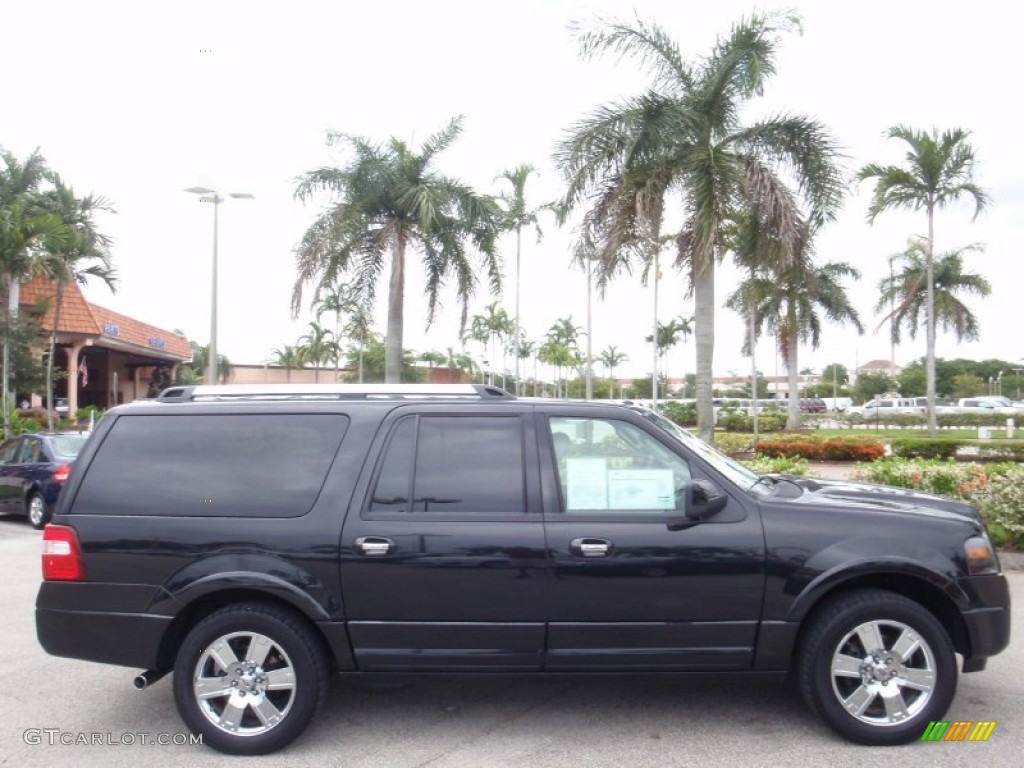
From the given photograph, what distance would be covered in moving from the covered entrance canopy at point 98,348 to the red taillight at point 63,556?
991 inches

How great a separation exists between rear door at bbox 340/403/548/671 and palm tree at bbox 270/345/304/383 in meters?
53.5

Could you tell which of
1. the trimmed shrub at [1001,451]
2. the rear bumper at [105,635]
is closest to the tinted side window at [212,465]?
the rear bumper at [105,635]

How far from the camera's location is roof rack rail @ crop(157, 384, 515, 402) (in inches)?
190

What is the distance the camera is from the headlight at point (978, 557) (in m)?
4.37

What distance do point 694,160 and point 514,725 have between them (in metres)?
11.3

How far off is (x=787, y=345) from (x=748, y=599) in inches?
1321

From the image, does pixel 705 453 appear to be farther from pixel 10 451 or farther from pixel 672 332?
pixel 672 332

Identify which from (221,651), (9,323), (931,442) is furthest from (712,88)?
(9,323)

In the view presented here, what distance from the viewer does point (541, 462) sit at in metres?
4.50

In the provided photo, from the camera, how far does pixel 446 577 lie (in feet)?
14.1

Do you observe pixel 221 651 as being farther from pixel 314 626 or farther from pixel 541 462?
pixel 541 462

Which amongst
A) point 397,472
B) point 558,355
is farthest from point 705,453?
point 558,355

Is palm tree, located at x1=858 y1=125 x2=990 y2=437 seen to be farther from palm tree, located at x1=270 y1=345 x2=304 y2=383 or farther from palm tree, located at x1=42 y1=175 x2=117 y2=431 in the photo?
palm tree, located at x1=270 y1=345 x2=304 y2=383

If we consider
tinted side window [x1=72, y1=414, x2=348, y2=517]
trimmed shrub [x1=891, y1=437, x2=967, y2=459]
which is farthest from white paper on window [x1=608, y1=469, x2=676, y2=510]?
trimmed shrub [x1=891, y1=437, x2=967, y2=459]
